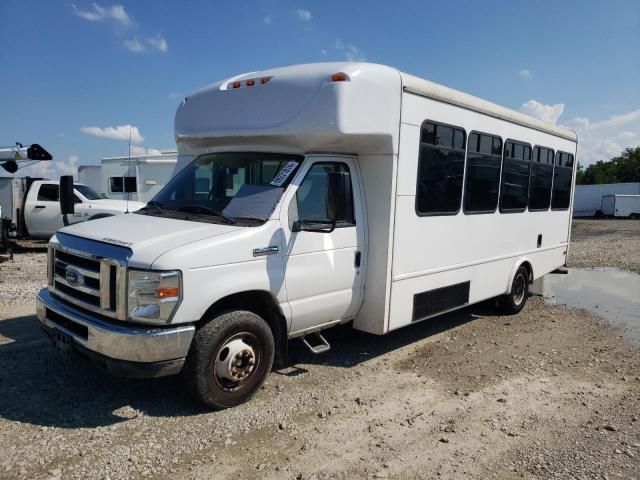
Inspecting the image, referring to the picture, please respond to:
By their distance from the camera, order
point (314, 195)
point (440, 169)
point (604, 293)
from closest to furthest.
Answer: point (314, 195)
point (440, 169)
point (604, 293)

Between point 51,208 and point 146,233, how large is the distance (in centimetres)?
1138

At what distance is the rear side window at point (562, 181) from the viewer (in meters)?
8.99

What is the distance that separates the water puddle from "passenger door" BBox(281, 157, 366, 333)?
4386 mm

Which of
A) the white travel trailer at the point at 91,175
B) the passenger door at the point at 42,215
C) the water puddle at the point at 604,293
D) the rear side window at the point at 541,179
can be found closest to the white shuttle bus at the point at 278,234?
the rear side window at the point at 541,179

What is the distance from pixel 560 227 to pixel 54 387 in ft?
27.5

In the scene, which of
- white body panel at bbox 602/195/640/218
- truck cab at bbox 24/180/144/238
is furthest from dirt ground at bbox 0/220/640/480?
white body panel at bbox 602/195/640/218

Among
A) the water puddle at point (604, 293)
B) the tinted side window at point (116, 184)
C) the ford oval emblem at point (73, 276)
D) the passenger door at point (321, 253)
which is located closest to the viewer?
the ford oval emblem at point (73, 276)

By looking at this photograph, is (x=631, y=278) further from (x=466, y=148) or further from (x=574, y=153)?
(x=466, y=148)

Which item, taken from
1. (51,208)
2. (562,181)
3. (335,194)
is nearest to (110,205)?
(51,208)

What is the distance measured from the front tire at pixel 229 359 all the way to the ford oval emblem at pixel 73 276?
3.60ft

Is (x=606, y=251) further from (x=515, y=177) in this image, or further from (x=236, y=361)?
(x=236, y=361)

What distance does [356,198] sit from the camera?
530 centimetres

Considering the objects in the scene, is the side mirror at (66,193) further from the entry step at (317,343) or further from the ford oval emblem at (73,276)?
the entry step at (317,343)

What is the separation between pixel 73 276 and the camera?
432cm
